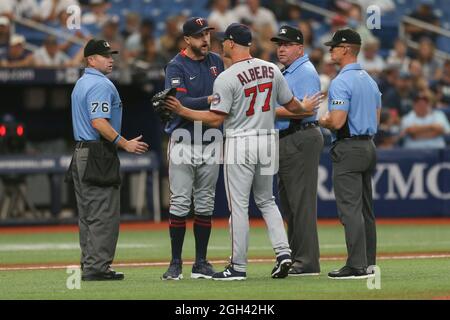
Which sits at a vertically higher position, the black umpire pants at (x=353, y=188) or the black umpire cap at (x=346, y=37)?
the black umpire cap at (x=346, y=37)

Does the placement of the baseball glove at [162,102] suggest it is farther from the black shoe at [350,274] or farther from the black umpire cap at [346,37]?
the black shoe at [350,274]

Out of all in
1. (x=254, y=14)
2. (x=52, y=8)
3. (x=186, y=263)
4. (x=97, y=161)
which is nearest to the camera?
(x=97, y=161)

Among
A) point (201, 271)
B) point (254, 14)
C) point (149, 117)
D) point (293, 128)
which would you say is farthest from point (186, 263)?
point (254, 14)

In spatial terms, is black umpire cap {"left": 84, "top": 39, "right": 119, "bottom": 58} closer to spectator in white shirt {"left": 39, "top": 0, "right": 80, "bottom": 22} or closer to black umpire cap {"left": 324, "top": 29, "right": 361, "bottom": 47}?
black umpire cap {"left": 324, "top": 29, "right": 361, "bottom": 47}

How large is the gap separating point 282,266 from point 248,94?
1526 mm

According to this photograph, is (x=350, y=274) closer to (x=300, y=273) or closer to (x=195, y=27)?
(x=300, y=273)

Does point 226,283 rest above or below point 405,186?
below

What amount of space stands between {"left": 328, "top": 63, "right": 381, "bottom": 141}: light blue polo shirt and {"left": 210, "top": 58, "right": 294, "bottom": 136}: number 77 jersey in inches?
17.9

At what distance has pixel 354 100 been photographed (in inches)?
387

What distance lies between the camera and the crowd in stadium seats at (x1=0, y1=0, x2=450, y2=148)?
19.4m

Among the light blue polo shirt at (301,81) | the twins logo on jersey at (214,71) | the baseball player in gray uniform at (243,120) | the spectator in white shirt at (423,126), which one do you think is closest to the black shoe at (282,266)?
the baseball player in gray uniform at (243,120)

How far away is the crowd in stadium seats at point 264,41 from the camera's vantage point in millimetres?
19375
